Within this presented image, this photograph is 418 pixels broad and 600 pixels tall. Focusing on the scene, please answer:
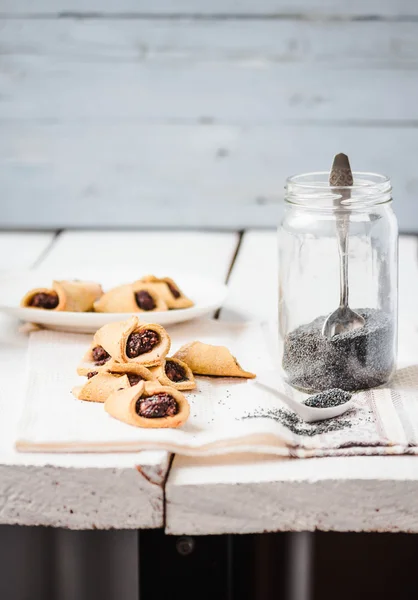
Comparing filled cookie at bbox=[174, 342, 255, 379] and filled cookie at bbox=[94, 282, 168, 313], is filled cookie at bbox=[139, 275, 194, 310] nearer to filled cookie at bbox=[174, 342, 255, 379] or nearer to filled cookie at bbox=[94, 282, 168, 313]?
filled cookie at bbox=[94, 282, 168, 313]

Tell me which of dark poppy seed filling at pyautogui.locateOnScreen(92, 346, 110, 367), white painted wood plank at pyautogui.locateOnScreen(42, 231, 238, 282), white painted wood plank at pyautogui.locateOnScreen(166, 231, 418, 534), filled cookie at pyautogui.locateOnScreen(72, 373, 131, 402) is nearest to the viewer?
white painted wood plank at pyautogui.locateOnScreen(166, 231, 418, 534)

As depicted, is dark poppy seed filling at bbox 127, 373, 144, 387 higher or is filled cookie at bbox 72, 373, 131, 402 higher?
dark poppy seed filling at bbox 127, 373, 144, 387

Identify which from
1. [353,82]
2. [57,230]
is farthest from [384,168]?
[57,230]

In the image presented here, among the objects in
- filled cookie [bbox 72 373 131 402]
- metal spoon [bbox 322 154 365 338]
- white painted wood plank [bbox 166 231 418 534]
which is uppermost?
metal spoon [bbox 322 154 365 338]

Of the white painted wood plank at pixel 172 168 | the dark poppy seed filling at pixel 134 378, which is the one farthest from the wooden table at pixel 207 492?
the white painted wood plank at pixel 172 168

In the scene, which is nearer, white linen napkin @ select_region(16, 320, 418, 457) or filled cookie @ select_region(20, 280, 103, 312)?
white linen napkin @ select_region(16, 320, 418, 457)

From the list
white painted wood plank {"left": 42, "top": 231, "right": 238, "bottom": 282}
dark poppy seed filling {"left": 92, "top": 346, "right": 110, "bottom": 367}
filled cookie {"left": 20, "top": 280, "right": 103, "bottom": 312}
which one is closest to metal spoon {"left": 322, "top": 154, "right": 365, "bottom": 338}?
dark poppy seed filling {"left": 92, "top": 346, "right": 110, "bottom": 367}
